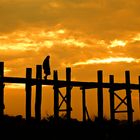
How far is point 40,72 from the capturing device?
77.7 feet

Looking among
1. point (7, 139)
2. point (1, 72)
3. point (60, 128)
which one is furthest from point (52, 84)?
point (7, 139)

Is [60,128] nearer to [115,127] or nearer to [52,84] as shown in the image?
[115,127]

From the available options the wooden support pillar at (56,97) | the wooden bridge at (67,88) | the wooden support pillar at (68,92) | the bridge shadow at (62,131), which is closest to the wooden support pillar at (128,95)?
the wooden bridge at (67,88)

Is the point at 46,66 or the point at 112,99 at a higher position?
the point at 46,66

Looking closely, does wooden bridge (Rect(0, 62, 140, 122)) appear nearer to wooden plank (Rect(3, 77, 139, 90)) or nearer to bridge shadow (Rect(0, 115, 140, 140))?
wooden plank (Rect(3, 77, 139, 90))

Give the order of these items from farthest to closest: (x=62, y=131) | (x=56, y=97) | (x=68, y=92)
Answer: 1. (x=68, y=92)
2. (x=56, y=97)
3. (x=62, y=131)

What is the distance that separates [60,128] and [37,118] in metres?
3.38

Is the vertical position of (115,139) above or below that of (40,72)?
below

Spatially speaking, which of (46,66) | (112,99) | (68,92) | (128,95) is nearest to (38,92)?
(46,66)

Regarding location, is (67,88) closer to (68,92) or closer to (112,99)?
(68,92)

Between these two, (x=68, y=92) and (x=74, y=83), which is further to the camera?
(x=68, y=92)

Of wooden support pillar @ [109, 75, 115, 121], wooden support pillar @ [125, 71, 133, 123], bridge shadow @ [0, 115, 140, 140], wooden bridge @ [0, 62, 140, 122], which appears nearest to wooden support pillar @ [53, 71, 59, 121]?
wooden bridge @ [0, 62, 140, 122]

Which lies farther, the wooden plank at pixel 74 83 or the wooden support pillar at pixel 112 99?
the wooden support pillar at pixel 112 99

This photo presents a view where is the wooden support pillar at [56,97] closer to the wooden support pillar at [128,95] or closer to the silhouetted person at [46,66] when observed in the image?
the silhouetted person at [46,66]
